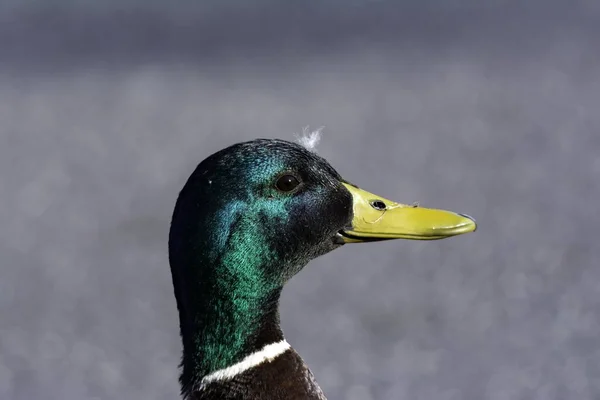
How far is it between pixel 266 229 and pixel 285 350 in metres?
0.27

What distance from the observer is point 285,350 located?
2545mm

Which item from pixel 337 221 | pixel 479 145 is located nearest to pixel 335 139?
pixel 479 145

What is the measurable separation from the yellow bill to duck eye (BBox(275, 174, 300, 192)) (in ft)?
0.53

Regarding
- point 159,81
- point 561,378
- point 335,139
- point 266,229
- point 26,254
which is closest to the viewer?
point 266,229

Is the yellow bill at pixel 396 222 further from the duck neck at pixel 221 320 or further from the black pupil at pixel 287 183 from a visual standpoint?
the duck neck at pixel 221 320

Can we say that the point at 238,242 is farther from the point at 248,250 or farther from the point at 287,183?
the point at 287,183

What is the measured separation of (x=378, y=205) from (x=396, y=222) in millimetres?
67

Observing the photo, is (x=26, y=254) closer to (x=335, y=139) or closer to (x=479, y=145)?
(x=335, y=139)

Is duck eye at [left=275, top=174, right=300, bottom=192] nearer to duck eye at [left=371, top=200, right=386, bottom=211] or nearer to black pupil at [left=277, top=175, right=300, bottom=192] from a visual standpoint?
black pupil at [left=277, top=175, right=300, bottom=192]

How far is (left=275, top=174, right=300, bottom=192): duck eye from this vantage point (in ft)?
8.27

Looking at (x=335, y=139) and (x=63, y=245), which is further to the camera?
(x=335, y=139)

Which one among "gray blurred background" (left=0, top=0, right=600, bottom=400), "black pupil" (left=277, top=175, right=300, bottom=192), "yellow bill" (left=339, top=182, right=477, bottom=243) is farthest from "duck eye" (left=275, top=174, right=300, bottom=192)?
"gray blurred background" (left=0, top=0, right=600, bottom=400)

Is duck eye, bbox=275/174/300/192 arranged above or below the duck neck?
above

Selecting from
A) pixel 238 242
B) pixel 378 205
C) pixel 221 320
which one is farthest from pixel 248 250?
pixel 378 205
